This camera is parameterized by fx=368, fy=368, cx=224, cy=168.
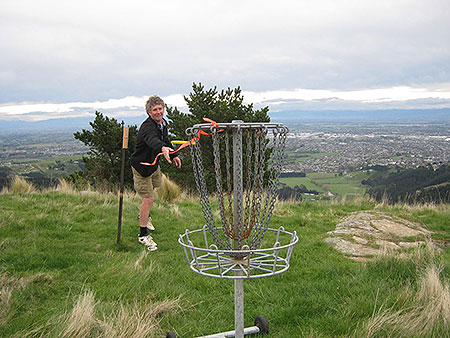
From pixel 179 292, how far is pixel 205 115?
14220mm

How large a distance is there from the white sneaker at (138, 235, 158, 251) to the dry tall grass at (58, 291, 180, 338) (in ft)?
7.58

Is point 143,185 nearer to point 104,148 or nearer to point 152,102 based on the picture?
point 152,102

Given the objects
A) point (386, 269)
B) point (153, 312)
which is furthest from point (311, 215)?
point (153, 312)

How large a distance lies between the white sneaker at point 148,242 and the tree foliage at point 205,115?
9363 millimetres

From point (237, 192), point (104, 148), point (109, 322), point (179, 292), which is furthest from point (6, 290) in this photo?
point (104, 148)

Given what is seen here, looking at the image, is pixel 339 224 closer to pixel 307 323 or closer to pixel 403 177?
pixel 307 323

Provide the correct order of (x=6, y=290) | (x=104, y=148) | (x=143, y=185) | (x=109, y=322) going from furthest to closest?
(x=104, y=148), (x=143, y=185), (x=6, y=290), (x=109, y=322)

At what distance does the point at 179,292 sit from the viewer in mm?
4062

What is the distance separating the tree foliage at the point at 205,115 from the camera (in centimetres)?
1614

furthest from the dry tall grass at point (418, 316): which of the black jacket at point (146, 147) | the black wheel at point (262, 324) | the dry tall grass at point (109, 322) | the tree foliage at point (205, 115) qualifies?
the tree foliage at point (205, 115)

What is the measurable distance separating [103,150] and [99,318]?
15.1m

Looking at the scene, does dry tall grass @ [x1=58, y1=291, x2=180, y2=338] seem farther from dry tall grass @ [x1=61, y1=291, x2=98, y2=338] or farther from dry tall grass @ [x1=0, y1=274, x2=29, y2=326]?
dry tall grass @ [x1=0, y1=274, x2=29, y2=326]

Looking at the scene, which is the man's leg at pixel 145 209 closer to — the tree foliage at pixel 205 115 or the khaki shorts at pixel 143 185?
the khaki shorts at pixel 143 185

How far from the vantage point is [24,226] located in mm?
6469
